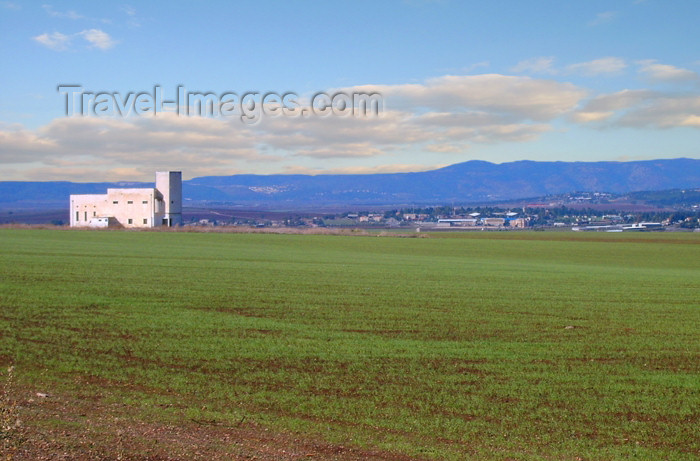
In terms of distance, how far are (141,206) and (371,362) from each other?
88092mm

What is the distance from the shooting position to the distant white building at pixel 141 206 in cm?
9675

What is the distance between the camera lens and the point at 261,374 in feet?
43.0

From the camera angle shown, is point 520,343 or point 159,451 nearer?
point 159,451

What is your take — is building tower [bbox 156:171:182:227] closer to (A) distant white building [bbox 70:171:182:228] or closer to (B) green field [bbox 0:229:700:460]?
(A) distant white building [bbox 70:171:182:228]

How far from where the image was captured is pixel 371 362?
563 inches

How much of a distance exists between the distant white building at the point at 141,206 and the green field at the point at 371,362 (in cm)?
6931

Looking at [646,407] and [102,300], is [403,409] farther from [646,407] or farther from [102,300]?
[102,300]

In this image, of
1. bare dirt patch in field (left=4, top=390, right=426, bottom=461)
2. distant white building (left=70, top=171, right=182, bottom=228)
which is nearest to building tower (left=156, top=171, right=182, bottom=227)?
distant white building (left=70, top=171, right=182, bottom=228)

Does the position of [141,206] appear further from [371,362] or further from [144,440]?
[144,440]

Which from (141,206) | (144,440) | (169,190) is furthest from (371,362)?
(141,206)

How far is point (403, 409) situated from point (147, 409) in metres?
3.94

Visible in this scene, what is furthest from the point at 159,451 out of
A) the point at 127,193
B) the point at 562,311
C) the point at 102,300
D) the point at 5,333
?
the point at 127,193

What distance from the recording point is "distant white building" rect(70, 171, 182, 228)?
96750 millimetres

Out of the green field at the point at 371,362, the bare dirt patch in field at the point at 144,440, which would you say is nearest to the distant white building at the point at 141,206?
the green field at the point at 371,362
